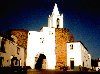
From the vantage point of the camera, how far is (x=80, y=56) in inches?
1865

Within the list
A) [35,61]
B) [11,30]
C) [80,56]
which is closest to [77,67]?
[80,56]

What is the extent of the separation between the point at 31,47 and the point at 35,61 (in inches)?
130

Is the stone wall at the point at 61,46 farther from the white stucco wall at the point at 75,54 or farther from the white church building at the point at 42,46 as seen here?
the white church building at the point at 42,46

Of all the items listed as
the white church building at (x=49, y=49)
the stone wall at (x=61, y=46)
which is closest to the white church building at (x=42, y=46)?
the white church building at (x=49, y=49)

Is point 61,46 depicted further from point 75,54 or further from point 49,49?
point 75,54

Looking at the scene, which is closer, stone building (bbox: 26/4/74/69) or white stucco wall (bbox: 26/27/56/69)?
white stucco wall (bbox: 26/27/56/69)

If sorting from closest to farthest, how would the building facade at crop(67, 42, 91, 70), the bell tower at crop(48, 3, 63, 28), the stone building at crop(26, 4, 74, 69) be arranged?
the building facade at crop(67, 42, 91, 70), the stone building at crop(26, 4, 74, 69), the bell tower at crop(48, 3, 63, 28)

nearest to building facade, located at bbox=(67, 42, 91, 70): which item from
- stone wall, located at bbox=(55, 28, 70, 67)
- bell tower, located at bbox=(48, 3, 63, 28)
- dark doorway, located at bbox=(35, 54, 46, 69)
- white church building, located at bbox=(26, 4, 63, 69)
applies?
stone wall, located at bbox=(55, 28, 70, 67)

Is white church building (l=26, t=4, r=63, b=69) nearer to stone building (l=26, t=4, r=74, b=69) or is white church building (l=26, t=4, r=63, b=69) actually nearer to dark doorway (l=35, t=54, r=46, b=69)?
stone building (l=26, t=4, r=74, b=69)

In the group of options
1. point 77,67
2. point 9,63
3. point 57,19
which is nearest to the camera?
point 9,63

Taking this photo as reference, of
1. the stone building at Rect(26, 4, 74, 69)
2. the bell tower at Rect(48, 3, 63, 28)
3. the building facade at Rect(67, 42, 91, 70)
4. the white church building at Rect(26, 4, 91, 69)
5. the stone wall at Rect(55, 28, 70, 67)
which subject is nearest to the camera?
the building facade at Rect(67, 42, 91, 70)

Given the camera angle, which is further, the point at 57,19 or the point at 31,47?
the point at 57,19

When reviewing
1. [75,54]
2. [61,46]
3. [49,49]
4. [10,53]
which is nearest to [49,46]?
[49,49]

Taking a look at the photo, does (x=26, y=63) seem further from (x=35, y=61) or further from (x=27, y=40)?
(x=27, y=40)
